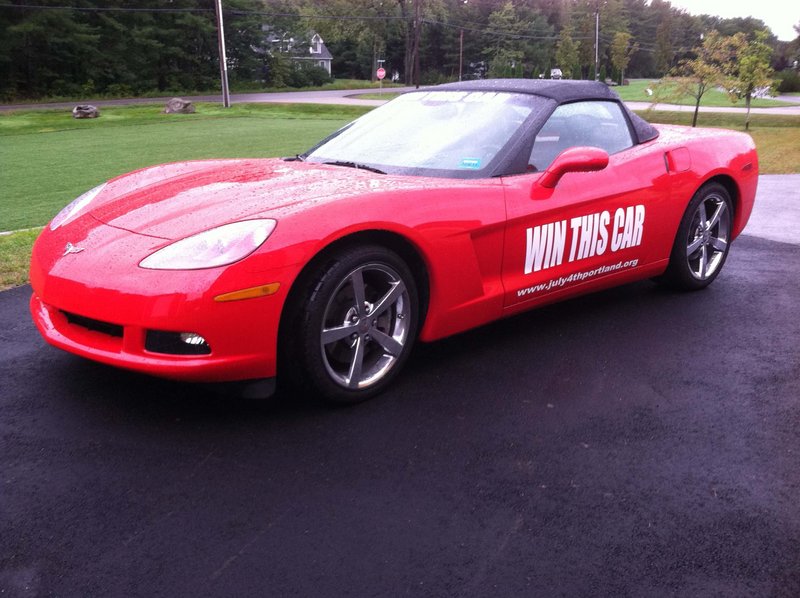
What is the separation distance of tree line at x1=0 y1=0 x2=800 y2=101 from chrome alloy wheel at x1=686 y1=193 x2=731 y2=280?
2260cm

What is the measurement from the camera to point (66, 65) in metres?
46.2

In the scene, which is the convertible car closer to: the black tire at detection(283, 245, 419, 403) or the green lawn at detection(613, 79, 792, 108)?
the black tire at detection(283, 245, 419, 403)

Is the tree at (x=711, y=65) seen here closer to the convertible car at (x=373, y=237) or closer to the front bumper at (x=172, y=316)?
the convertible car at (x=373, y=237)

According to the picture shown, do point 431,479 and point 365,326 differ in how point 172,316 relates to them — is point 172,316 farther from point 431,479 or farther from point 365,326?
point 431,479

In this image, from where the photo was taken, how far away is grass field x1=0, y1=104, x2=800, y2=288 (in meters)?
8.62

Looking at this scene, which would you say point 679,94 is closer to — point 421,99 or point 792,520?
point 421,99

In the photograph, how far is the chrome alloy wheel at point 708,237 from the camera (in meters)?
4.60

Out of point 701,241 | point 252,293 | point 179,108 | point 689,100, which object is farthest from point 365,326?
point 689,100

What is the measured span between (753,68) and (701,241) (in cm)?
2245

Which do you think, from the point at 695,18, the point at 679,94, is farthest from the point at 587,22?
the point at 679,94

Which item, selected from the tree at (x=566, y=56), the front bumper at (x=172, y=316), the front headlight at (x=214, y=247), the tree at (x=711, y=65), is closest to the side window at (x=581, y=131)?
the front headlight at (x=214, y=247)

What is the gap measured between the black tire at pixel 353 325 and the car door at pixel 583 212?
2.01 feet

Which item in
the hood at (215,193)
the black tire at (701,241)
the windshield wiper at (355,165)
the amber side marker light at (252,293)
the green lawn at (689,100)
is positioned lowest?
the green lawn at (689,100)

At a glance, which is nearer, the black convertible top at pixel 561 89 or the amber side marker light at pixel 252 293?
the amber side marker light at pixel 252 293
